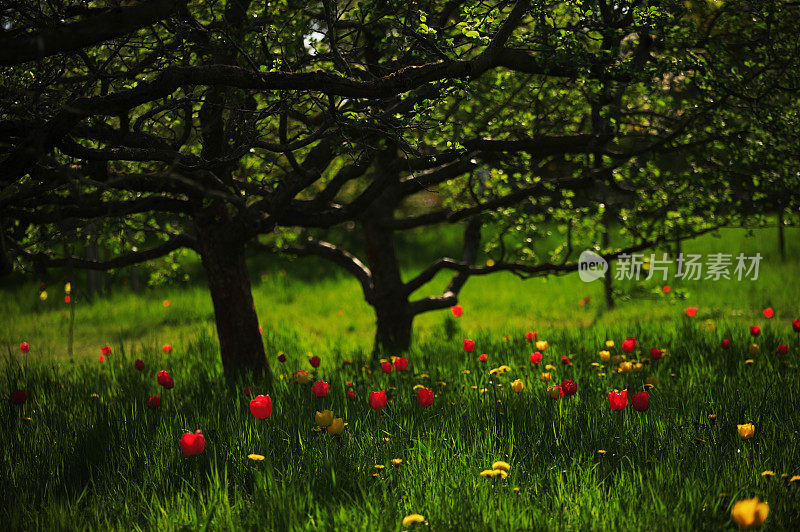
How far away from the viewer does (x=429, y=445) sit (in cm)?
373

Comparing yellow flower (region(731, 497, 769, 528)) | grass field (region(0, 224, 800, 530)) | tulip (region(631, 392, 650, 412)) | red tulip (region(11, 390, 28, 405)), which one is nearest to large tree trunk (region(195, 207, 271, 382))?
grass field (region(0, 224, 800, 530))

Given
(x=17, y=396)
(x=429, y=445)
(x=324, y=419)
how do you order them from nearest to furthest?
(x=324, y=419) < (x=429, y=445) < (x=17, y=396)

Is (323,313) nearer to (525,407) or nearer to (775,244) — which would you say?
(525,407)

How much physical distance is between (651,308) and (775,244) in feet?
28.4

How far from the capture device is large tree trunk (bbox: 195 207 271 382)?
624 cm

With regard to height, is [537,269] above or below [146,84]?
below

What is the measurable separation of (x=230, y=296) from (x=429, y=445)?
3250 mm

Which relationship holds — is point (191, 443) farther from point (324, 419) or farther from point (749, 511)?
point (749, 511)

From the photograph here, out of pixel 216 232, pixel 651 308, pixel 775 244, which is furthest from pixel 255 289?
pixel 775 244

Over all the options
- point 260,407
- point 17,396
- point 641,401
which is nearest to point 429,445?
point 260,407

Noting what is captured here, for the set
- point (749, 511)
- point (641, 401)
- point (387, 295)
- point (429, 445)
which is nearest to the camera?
point (749, 511)

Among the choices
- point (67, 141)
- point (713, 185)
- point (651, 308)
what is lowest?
point (651, 308)

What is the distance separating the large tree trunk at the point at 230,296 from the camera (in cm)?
624

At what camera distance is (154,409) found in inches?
193
